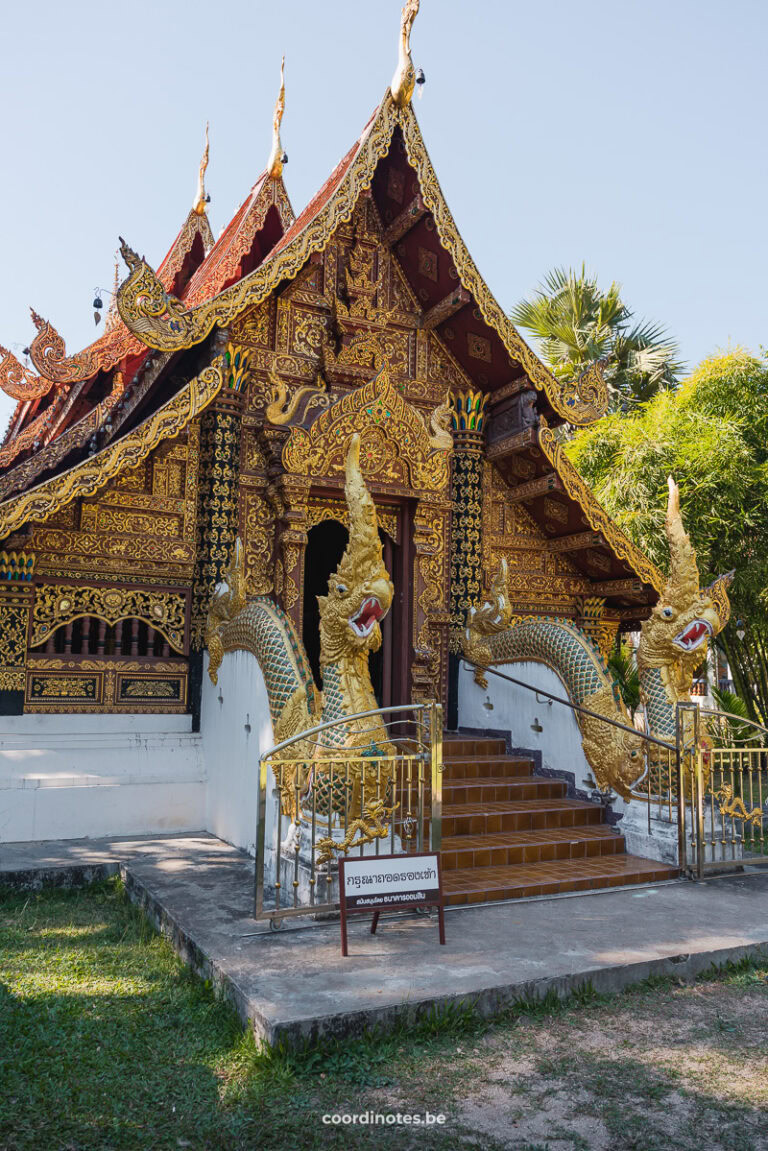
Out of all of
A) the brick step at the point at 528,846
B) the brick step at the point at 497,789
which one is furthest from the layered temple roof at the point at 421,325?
the brick step at the point at 528,846

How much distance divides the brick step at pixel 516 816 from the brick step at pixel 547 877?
0.44 metres

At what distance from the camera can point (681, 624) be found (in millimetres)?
6309

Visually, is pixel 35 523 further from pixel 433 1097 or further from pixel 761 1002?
pixel 761 1002

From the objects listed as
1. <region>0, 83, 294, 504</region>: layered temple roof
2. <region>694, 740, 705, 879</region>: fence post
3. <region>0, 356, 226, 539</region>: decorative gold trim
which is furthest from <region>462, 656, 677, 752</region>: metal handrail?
<region>0, 83, 294, 504</region>: layered temple roof

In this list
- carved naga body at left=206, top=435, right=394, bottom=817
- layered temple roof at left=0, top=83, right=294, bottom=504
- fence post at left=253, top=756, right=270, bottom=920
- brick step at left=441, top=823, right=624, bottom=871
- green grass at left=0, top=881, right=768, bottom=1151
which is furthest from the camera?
layered temple roof at left=0, top=83, right=294, bottom=504

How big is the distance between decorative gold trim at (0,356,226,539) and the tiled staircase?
321 cm

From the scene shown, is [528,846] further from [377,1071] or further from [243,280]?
[243,280]

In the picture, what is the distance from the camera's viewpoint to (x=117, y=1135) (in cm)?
267

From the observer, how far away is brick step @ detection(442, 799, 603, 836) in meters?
5.88

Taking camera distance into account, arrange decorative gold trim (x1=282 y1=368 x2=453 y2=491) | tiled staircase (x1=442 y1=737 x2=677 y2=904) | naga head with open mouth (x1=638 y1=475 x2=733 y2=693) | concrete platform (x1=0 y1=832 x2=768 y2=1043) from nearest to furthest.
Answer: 1. concrete platform (x1=0 y1=832 x2=768 y2=1043)
2. tiled staircase (x1=442 y1=737 x2=677 y2=904)
3. naga head with open mouth (x1=638 y1=475 x2=733 y2=693)
4. decorative gold trim (x1=282 y1=368 x2=453 y2=491)

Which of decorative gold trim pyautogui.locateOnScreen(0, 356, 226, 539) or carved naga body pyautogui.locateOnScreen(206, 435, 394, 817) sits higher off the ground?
decorative gold trim pyautogui.locateOnScreen(0, 356, 226, 539)

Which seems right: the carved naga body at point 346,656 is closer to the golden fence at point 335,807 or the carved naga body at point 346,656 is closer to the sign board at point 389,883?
the golden fence at point 335,807

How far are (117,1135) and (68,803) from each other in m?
3.78

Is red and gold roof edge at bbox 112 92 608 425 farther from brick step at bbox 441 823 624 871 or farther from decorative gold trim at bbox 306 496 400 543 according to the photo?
brick step at bbox 441 823 624 871
